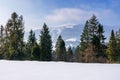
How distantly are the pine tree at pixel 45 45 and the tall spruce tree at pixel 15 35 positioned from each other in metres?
4.23

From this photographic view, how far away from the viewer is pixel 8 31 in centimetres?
4791

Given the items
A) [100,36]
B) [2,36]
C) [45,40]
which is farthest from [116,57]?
[2,36]

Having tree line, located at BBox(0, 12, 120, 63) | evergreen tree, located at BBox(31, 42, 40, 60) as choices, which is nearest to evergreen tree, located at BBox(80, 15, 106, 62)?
tree line, located at BBox(0, 12, 120, 63)

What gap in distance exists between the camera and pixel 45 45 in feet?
168

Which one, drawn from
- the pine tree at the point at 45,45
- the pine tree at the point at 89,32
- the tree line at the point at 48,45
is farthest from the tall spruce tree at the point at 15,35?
the pine tree at the point at 89,32

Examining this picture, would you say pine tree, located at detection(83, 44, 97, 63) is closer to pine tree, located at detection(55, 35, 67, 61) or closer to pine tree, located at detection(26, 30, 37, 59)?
pine tree, located at detection(26, 30, 37, 59)

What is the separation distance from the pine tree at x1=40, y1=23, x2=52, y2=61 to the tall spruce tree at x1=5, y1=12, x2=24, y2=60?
4232mm

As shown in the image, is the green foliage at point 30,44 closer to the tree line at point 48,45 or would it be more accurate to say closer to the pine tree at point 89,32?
the tree line at point 48,45

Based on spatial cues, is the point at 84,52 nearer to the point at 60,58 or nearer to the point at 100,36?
the point at 100,36

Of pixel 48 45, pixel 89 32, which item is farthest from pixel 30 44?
pixel 89 32

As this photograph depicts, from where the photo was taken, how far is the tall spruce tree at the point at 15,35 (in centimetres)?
4650

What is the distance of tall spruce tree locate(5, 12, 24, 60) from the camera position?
46500mm

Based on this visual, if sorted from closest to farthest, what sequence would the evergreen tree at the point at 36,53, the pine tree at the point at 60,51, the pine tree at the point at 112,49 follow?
the pine tree at the point at 112,49 → the evergreen tree at the point at 36,53 → the pine tree at the point at 60,51

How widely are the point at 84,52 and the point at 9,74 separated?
39568 millimetres
